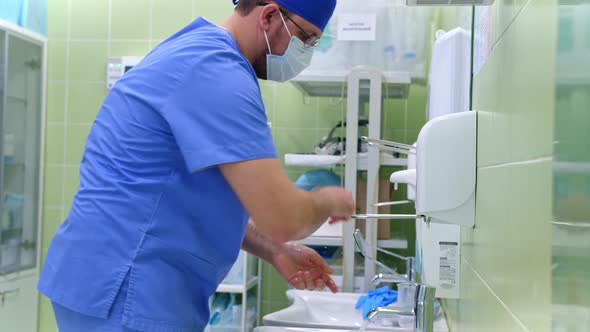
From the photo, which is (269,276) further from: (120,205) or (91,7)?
(120,205)

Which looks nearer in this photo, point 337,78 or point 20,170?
point 337,78

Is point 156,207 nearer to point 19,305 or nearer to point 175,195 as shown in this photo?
point 175,195

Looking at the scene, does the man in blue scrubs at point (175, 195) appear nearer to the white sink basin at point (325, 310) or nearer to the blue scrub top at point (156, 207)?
the blue scrub top at point (156, 207)

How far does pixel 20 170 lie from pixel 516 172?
323 centimetres

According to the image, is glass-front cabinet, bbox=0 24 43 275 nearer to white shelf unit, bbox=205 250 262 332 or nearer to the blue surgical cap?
white shelf unit, bbox=205 250 262 332

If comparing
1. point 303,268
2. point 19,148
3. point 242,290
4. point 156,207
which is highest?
point 19,148

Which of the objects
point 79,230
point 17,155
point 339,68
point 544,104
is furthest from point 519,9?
point 17,155

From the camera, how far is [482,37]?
63.9 inches

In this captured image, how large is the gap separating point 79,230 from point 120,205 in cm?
11

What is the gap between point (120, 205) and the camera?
4.02 feet

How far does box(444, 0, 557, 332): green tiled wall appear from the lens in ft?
2.73

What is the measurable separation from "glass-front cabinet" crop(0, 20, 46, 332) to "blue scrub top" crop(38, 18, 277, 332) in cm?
246

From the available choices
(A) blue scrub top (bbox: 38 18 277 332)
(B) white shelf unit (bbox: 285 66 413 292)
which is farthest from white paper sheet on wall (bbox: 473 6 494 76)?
(B) white shelf unit (bbox: 285 66 413 292)

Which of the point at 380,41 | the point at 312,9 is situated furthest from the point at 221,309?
the point at 312,9
